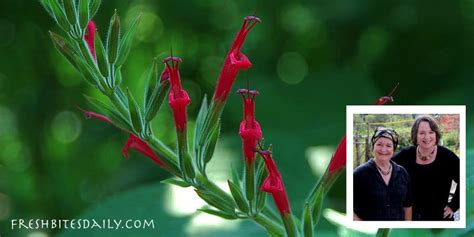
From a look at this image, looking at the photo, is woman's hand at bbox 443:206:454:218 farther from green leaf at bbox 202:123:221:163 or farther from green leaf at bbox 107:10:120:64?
green leaf at bbox 107:10:120:64

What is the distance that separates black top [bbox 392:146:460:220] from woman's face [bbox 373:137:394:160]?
0.03m

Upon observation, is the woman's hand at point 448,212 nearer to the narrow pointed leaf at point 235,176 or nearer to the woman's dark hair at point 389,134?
the woman's dark hair at point 389,134

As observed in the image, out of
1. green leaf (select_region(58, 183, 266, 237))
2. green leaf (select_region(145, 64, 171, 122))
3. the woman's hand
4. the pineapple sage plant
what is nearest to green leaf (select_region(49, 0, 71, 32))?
the pineapple sage plant

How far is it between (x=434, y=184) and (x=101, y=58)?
50cm

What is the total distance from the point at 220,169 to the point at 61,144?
0.27m

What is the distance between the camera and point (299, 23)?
3.49 feet

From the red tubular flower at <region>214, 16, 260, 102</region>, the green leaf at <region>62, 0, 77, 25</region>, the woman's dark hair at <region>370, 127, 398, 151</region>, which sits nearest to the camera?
the green leaf at <region>62, 0, 77, 25</region>

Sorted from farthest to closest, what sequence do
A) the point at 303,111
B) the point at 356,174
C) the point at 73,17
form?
the point at 303,111 < the point at 356,174 < the point at 73,17

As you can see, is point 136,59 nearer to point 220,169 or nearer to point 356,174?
point 220,169

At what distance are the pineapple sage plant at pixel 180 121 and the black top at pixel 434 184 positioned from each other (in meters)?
0.14

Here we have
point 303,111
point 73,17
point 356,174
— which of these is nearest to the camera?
point 73,17

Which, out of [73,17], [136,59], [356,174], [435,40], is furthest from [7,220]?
[435,40]

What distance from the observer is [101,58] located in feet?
2.48

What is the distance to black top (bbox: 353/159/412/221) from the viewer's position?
0.94 metres
